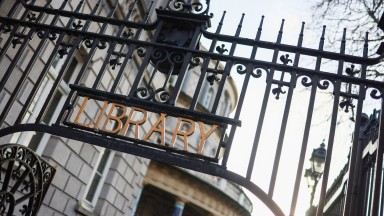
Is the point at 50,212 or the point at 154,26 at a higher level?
the point at 154,26

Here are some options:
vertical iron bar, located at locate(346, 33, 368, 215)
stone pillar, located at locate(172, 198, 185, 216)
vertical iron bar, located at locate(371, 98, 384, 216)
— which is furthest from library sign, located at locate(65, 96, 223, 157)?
stone pillar, located at locate(172, 198, 185, 216)

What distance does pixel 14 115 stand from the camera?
19.4ft

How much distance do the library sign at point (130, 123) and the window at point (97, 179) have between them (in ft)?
2.73

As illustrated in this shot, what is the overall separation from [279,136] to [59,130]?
2.13 meters

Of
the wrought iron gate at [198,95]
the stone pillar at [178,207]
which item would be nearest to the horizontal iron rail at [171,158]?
the wrought iron gate at [198,95]

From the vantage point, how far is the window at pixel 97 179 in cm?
926

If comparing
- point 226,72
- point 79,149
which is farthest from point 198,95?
point 79,149

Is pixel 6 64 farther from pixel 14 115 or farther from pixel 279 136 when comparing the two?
pixel 279 136

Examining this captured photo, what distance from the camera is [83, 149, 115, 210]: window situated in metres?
9.26

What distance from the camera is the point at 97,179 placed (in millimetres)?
9617

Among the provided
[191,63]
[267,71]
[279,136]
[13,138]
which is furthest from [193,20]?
A: [13,138]

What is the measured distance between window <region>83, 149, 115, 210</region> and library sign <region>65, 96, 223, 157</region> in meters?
0.83

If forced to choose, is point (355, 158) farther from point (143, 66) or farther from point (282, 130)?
point (143, 66)

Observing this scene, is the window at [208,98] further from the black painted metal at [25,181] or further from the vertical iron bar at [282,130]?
the vertical iron bar at [282,130]
